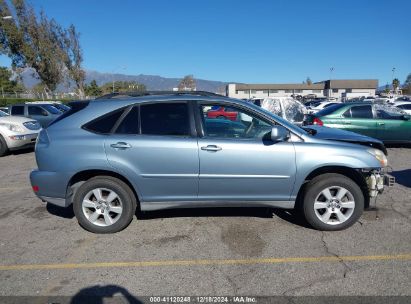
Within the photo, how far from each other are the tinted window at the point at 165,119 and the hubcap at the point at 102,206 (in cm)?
93

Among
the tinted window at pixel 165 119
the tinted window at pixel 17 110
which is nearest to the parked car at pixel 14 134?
the tinted window at pixel 17 110

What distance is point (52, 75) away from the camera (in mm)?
37875

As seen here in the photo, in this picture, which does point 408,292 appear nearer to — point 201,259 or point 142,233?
point 201,259

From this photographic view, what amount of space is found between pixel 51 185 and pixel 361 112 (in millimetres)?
8562

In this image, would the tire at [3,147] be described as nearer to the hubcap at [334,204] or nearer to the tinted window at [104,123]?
the tinted window at [104,123]

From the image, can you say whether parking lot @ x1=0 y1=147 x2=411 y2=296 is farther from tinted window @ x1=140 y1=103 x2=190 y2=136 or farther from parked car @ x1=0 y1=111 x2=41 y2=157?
parked car @ x1=0 y1=111 x2=41 y2=157

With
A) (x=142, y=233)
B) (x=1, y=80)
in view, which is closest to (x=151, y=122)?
(x=142, y=233)

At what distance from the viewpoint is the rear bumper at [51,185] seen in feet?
13.1

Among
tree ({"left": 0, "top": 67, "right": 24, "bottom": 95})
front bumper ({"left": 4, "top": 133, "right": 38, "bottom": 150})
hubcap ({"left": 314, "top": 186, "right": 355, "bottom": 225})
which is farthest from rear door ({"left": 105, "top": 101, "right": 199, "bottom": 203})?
tree ({"left": 0, "top": 67, "right": 24, "bottom": 95})

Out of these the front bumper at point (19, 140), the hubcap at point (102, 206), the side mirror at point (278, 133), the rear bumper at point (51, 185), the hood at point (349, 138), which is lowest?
the hubcap at point (102, 206)

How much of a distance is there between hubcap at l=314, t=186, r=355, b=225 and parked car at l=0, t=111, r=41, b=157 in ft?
29.8

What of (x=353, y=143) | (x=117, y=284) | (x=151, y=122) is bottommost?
(x=117, y=284)

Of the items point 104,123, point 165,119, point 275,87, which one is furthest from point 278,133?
point 275,87

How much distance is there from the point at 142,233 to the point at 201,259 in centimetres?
101
